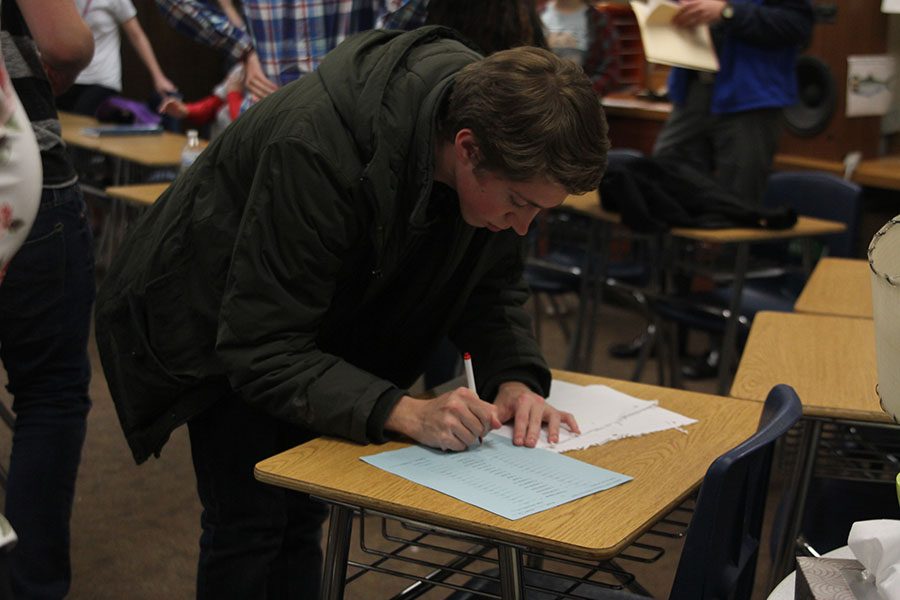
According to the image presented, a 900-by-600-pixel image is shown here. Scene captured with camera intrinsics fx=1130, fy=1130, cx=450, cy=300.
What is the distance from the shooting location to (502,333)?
1887 mm

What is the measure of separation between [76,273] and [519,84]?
100 centimetres

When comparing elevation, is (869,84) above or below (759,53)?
below

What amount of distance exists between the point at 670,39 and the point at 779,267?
33.6 inches

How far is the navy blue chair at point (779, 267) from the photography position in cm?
362

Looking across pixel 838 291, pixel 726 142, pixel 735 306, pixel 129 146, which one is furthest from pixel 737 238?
pixel 129 146

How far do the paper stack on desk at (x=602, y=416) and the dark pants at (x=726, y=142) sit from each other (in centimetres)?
214

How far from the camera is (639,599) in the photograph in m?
1.69

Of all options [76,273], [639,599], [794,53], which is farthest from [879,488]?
[794,53]

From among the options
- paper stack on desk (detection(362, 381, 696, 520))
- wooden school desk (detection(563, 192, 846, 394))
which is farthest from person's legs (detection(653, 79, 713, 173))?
paper stack on desk (detection(362, 381, 696, 520))

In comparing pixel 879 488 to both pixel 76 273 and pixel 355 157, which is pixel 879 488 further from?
pixel 76 273

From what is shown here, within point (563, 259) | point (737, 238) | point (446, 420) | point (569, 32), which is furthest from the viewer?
point (569, 32)

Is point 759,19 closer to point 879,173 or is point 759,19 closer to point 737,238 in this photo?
point 737,238

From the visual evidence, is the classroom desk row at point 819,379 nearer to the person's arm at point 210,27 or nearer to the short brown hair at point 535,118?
the short brown hair at point 535,118

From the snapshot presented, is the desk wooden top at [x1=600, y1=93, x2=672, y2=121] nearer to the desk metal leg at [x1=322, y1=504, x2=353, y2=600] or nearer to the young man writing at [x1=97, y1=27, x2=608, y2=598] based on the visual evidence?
the young man writing at [x1=97, y1=27, x2=608, y2=598]
